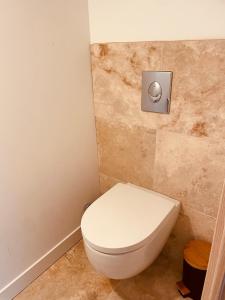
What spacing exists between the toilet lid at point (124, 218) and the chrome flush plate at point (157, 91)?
0.48 meters

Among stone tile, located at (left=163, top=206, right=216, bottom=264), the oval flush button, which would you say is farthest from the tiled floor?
the oval flush button

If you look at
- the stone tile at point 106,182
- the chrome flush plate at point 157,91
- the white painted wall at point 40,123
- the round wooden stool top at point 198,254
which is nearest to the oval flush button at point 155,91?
the chrome flush plate at point 157,91

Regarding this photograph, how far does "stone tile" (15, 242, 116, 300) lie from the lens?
1.28 meters

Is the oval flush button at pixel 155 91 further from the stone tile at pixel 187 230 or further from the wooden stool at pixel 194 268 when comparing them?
the wooden stool at pixel 194 268

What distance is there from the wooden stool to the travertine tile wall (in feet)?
0.22

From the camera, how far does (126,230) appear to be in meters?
1.05

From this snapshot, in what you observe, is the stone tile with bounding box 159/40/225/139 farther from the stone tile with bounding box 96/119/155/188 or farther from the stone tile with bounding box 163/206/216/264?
the stone tile with bounding box 163/206/216/264

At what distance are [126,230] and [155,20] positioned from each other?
3.24 ft

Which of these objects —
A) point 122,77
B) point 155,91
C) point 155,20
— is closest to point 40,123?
point 122,77

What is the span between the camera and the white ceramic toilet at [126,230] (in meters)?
1.00

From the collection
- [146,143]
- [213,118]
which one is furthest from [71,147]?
[213,118]

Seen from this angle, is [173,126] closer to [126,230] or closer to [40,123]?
[126,230]

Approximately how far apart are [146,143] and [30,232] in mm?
829

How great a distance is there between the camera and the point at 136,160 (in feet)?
4.60
